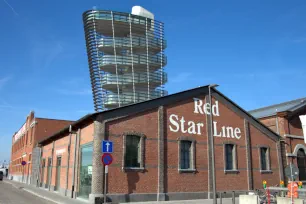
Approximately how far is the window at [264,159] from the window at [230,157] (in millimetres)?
3133

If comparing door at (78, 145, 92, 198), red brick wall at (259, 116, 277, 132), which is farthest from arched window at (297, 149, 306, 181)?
door at (78, 145, 92, 198)

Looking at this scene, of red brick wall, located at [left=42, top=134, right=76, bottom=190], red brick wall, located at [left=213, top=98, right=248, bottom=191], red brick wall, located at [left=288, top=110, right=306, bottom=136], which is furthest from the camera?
red brick wall, located at [left=288, top=110, right=306, bottom=136]

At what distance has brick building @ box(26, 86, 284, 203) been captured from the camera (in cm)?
1691

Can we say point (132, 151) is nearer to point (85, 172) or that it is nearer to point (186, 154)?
point (85, 172)

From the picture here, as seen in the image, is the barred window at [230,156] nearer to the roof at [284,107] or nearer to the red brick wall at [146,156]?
the red brick wall at [146,156]

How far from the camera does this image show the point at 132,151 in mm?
17641

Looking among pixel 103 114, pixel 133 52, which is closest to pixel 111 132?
pixel 103 114

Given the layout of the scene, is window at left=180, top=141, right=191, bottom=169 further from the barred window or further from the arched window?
the arched window

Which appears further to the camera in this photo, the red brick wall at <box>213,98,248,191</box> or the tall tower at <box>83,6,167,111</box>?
the tall tower at <box>83,6,167,111</box>

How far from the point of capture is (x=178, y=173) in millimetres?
18922

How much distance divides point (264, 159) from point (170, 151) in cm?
973

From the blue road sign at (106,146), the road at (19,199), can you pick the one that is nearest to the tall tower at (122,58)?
the road at (19,199)

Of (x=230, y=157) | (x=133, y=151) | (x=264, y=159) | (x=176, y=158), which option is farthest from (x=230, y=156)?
Result: (x=133, y=151)

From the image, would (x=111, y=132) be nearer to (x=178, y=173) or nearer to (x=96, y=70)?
(x=178, y=173)
